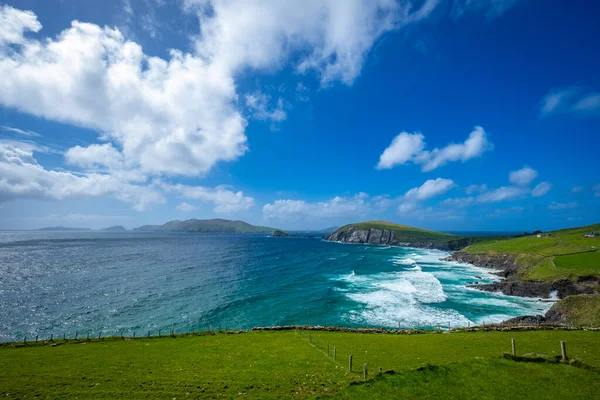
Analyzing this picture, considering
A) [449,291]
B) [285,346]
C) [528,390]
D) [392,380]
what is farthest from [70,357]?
[449,291]

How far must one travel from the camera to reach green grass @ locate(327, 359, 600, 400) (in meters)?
17.9

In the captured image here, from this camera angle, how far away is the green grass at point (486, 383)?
17.9 m

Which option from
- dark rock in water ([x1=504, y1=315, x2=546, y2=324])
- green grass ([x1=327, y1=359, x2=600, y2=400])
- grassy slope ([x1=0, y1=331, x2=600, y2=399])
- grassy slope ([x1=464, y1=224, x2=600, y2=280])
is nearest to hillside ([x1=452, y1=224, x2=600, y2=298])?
grassy slope ([x1=464, y1=224, x2=600, y2=280])

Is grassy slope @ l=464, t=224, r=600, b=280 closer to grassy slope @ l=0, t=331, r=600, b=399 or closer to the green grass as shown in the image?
grassy slope @ l=0, t=331, r=600, b=399

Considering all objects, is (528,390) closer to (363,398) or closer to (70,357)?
(363,398)

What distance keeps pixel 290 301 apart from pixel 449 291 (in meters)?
45.7

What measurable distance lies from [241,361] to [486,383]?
21130mm

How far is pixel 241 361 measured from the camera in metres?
27.5

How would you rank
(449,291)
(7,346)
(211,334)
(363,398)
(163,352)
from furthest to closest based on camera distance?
(449,291) < (211,334) < (7,346) < (163,352) < (363,398)

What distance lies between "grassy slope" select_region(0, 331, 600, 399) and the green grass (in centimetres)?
26

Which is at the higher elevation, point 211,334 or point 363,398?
point 363,398

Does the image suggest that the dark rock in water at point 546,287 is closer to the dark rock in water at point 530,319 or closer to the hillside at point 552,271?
the hillside at point 552,271

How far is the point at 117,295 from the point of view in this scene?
68.8 metres

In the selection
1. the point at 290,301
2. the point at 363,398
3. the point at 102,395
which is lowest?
the point at 290,301
